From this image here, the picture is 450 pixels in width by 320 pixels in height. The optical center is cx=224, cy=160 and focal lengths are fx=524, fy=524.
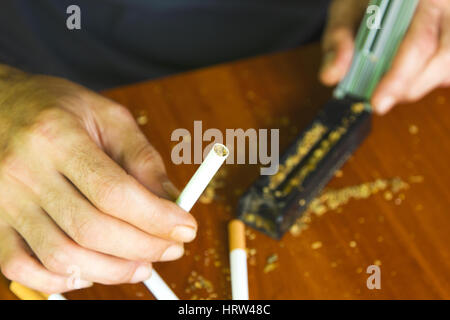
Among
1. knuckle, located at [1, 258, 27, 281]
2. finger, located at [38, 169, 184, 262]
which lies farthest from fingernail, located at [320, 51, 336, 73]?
knuckle, located at [1, 258, 27, 281]

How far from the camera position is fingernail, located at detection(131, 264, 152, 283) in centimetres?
53

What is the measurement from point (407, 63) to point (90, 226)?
438 millimetres

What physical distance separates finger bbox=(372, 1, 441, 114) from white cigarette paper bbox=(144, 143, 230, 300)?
0.30m

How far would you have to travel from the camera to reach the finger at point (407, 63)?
662 mm

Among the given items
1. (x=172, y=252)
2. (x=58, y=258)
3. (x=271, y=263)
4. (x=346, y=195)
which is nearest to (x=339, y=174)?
(x=346, y=195)

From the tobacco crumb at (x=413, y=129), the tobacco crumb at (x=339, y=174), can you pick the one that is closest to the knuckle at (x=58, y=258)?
the tobacco crumb at (x=339, y=174)

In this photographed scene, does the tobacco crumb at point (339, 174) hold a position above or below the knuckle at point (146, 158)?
above

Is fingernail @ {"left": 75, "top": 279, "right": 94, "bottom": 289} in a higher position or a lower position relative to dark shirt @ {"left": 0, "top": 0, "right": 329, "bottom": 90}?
lower

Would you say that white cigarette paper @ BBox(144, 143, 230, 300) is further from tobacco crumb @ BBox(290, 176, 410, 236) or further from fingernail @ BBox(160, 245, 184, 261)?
tobacco crumb @ BBox(290, 176, 410, 236)

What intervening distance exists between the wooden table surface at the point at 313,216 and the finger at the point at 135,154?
11 centimetres

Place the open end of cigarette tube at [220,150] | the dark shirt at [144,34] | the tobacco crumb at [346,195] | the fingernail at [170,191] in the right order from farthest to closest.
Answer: the dark shirt at [144,34]
the tobacco crumb at [346,195]
the fingernail at [170,191]
the open end of cigarette tube at [220,150]

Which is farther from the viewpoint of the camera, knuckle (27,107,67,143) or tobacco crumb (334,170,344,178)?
tobacco crumb (334,170,344,178)

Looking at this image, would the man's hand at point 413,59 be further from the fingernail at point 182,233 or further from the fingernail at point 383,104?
the fingernail at point 182,233

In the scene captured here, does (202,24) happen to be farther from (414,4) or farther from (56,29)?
(414,4)
